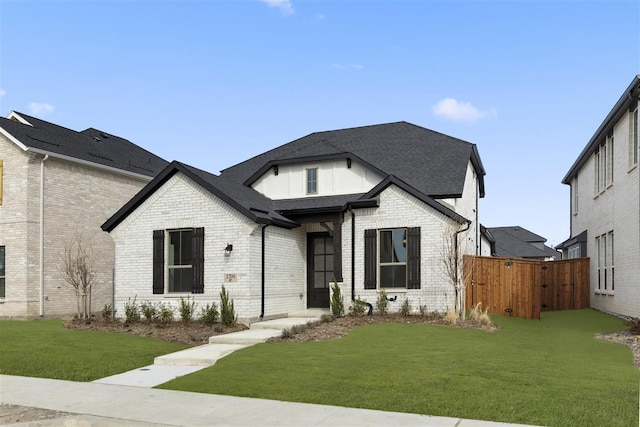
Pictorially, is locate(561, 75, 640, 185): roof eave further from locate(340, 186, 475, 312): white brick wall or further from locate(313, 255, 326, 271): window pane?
locate(313, 255, 326, 271): window pane

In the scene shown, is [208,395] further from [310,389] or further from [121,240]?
[121,240]

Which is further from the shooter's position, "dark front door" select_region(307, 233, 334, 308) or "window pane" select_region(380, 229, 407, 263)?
"dark front door" select_region(307, 233, 334, 308)

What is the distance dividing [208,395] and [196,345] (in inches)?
242

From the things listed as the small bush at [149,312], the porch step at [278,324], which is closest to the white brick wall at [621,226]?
the porch step at [278,324]

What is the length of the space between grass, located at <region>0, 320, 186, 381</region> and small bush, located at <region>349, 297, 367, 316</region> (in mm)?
5780

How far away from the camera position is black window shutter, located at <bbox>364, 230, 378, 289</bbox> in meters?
18.0

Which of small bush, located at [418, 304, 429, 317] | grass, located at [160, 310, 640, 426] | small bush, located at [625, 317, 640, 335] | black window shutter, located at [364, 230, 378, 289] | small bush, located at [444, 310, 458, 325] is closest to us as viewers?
grass, located at [160, 310, 640, 426]

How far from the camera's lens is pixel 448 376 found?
8984 millimetres

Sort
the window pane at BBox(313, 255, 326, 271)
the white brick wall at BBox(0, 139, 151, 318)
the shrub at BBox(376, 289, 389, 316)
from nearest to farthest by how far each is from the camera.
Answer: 1. the shrub at BBox(376, 289, 389, 316)
2. the window pane at BBox(313, 255, 326, 271)
3. the white brick wall at BBox(0, 139, 151, 318)

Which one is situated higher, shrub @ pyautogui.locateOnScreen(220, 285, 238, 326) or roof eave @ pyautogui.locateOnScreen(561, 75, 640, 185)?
roof eave @ pyautogui.locateOnScreen(561, 75, 640, 185)

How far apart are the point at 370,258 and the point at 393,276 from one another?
0.90m

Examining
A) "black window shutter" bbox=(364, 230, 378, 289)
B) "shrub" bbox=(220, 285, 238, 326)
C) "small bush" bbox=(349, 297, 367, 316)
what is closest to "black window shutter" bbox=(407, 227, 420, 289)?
"black window shutter" bbox=(364, 230, 378, 289)

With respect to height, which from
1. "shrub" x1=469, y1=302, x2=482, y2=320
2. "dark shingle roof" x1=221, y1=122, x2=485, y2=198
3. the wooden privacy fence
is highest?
"dark shingle roof" x1=221, y1=122, x2=485, y2=198

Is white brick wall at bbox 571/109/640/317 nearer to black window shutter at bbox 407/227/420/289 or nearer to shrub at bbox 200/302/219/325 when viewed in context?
black window shutter at bbox 407/227/420/289
